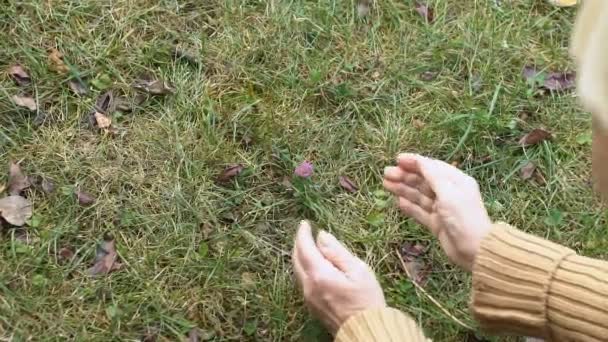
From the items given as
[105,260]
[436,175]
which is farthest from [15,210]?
[436,175]

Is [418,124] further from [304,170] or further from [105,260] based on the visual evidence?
[105,260]

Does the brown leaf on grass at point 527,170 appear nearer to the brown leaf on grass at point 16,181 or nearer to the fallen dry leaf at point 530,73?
the fallen dry leaf at point 530,73

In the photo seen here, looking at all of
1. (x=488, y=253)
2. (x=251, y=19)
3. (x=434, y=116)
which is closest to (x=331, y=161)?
(x=434, y=116)

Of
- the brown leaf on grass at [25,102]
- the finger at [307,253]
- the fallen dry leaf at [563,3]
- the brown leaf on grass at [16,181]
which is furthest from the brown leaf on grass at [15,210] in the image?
the fallen dry leaf at [563,3]

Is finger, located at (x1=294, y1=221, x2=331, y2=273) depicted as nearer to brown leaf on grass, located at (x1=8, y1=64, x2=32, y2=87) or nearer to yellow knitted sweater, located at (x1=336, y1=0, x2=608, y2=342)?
yellow knitted sweater, located at (x1=336, y1=0, x2=608, y2=342)

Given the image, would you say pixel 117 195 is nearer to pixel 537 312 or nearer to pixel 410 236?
pixel 410 236
